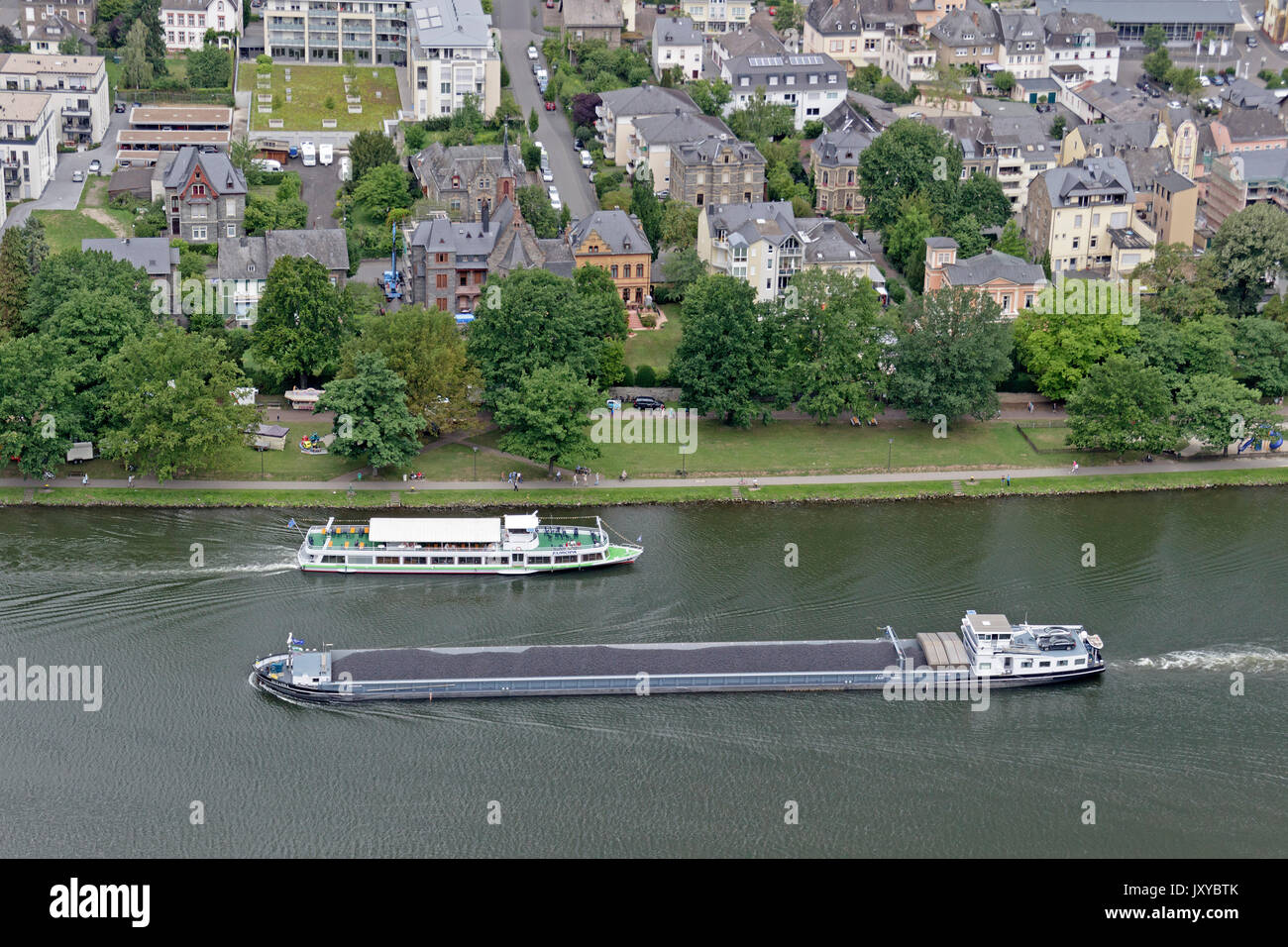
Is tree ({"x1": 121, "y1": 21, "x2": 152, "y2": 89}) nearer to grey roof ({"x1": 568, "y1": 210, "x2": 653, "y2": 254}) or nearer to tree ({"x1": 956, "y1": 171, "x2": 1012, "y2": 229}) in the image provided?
grey roof ({"x1": 568, "y1": 210, "x2": 653, "y2": 254})

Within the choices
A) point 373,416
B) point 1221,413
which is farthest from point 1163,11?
point 373,416

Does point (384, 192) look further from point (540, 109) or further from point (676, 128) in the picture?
point (540, 109)

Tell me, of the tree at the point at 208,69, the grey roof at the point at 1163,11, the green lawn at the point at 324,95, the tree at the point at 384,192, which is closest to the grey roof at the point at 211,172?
the tree at the point at 384,192

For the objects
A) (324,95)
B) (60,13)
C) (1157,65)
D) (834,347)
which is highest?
(60,13)

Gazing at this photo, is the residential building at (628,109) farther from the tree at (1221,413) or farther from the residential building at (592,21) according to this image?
the tree at (1221,413)

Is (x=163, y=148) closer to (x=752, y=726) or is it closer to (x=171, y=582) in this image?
(x=171, y=582)

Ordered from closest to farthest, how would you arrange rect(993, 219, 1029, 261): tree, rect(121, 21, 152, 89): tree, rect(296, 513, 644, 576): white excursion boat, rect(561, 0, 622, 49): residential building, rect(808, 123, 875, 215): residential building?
rect(296, 513, 644, 576): white excursion boat, rect(993, 219, 1029, 261): tree, rect(808, 123, 875, 215): residential building, rect(121, 21, 152, 89): tree, rect(561, 0, 622, 49): residential building

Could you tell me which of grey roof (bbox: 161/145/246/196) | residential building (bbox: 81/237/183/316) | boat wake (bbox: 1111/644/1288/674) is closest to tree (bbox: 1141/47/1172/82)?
grey roof (bbox: 161/145/246/196)
